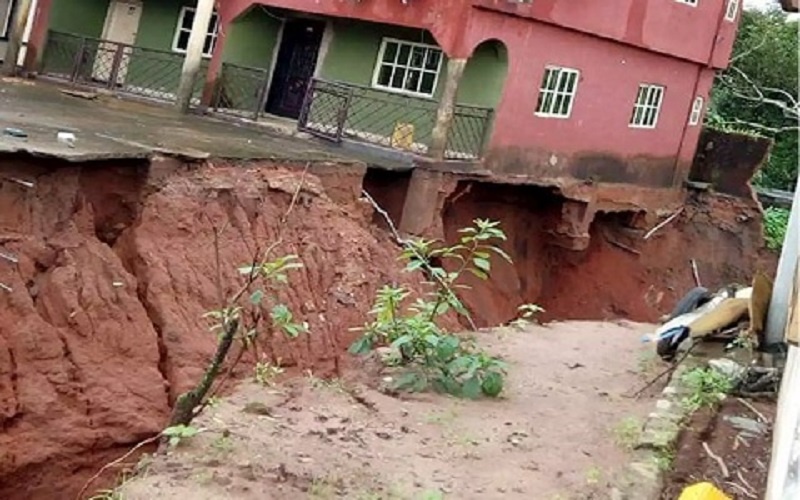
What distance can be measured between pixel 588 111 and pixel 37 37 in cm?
1093

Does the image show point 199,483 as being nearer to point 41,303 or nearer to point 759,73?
point 41,303

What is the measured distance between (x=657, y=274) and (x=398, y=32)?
29.2 ft

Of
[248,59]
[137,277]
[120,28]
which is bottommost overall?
[137,277]

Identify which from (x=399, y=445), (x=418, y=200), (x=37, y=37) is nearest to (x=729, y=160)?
(x=418, y=200)

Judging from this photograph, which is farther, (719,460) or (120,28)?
(120,28)

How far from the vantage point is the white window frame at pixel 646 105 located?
2212 cm

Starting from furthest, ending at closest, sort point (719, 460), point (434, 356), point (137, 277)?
point (137, 277) → point (434, 356) → point (719, 460)

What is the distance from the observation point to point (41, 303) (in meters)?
11.0

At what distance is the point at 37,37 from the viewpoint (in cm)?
2130

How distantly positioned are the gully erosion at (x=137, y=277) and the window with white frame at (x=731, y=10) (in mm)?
9282

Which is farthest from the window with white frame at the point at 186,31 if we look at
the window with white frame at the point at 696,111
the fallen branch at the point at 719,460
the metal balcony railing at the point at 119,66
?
the fallen branch at the point at 719,460

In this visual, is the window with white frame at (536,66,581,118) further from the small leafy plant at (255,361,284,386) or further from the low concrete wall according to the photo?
the small leafy plant at (255,361,284,386)

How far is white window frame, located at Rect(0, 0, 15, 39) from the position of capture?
2278 cm

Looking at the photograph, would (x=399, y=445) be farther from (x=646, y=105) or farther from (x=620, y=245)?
(x=620, y=245)
